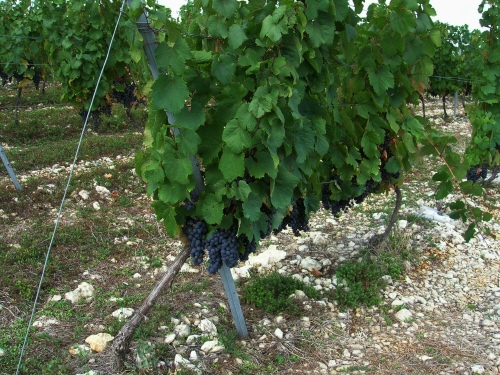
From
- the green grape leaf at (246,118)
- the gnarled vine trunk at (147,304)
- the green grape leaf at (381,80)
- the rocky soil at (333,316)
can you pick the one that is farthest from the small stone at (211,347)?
the green grape leaf at (381,80)

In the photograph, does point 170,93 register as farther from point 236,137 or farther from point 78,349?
point 78,349

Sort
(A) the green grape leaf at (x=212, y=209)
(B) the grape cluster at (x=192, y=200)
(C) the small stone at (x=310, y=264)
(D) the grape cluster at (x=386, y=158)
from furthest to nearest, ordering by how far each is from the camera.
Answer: (C) the small stone at (x=310, y=264), (D) the grape cluster at (x=386, y=158), (B) the grape cluster at (x=192, y=200), (A) the green grape leaf at (x=212, y=209)

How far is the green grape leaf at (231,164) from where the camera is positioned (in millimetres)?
2279

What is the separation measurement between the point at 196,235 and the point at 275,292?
1.40 m

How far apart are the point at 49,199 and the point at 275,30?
459 cm

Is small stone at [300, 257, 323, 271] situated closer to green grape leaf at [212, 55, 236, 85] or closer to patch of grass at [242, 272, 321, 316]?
patch of grass at [242, 272, 321, 316]

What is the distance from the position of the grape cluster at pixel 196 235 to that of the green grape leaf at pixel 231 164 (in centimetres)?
42

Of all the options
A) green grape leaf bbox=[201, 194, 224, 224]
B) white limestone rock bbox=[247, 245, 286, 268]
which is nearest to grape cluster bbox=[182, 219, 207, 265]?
green grape leaf bbox=[201, 194, 224, 224]

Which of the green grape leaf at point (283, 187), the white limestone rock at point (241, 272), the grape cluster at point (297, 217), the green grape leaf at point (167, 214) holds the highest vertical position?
the green grape leaf at point (283, 187)

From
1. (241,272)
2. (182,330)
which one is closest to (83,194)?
(241,272)

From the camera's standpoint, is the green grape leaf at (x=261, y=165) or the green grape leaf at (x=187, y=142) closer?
the green grape leaf at (x=187, y=142)

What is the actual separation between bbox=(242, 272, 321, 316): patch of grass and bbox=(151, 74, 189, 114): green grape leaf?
197 centimetres

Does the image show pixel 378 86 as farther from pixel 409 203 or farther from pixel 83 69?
pixel 83 69

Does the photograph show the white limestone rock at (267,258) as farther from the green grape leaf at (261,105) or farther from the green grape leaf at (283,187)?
the green grape leaf at (261,105)
